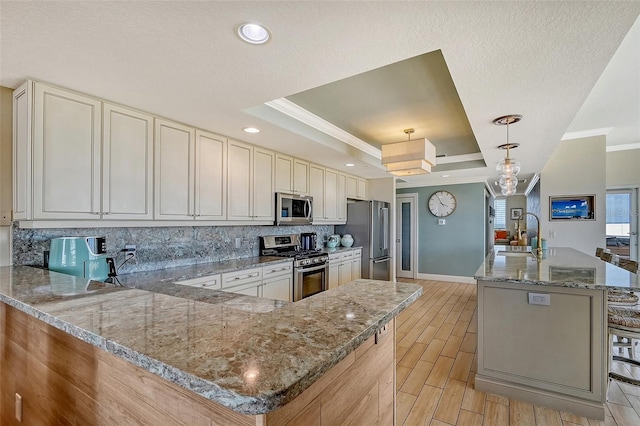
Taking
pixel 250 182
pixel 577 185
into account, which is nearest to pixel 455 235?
pixel 577 185

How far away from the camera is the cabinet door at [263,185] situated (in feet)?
11.9

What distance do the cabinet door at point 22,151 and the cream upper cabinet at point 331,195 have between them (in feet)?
11.6

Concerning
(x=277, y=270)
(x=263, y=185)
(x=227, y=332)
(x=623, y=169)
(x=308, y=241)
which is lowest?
(x=277, y=270)

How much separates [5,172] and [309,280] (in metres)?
3.04

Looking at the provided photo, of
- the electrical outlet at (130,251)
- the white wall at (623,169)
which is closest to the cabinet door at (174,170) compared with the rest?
the electrical outlet at (130,251)

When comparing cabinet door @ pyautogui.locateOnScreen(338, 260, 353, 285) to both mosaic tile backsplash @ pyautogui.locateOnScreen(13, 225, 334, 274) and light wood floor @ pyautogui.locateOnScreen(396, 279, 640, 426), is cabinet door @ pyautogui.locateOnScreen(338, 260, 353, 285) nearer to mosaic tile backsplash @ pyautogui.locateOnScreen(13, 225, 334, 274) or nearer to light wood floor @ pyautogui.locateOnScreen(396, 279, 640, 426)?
light wood floor @ pyautogui.locateOnScreen(396, 279, 640, 426)

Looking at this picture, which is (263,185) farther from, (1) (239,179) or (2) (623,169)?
(2) (623,169)

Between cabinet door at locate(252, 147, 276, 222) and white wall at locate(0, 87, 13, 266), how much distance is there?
2.03m

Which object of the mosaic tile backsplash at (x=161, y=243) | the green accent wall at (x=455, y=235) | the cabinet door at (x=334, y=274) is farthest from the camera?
the green accent wall at (x=455, y=235)

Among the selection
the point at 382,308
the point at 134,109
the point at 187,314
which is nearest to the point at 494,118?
the point at 382,308

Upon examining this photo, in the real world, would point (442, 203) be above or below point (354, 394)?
above

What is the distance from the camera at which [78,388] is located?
1128 millimetres

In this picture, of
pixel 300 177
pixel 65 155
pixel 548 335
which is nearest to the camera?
pixel 65 155

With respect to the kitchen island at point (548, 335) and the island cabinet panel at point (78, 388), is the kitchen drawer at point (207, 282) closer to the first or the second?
the island cabinet panel at point (78, 388)
